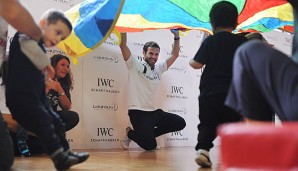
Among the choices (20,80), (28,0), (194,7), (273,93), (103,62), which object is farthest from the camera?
(103,62)

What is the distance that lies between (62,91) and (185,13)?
1.11m

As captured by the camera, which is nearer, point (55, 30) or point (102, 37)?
point (55, 30)

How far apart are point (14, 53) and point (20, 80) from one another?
0.12 meters

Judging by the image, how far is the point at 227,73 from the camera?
2002 mm

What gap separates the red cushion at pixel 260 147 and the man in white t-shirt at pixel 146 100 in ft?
9.14

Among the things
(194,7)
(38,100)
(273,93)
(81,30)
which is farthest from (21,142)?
(273,93)

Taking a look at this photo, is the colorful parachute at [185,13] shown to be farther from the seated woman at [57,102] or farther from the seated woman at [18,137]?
the seated woman at [18,137]

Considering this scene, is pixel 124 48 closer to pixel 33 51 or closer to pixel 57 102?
pixel 57 102

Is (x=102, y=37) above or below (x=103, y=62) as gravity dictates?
above

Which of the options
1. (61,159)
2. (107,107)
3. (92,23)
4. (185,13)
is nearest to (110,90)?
(107,107)

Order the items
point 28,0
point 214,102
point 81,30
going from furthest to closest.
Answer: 1. point 28,0
2. point 81,30
3. point 214,102

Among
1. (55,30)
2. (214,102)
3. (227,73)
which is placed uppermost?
(55,30)

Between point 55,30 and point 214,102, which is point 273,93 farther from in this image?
point 214,102

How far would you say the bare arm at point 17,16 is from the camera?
138 cm
